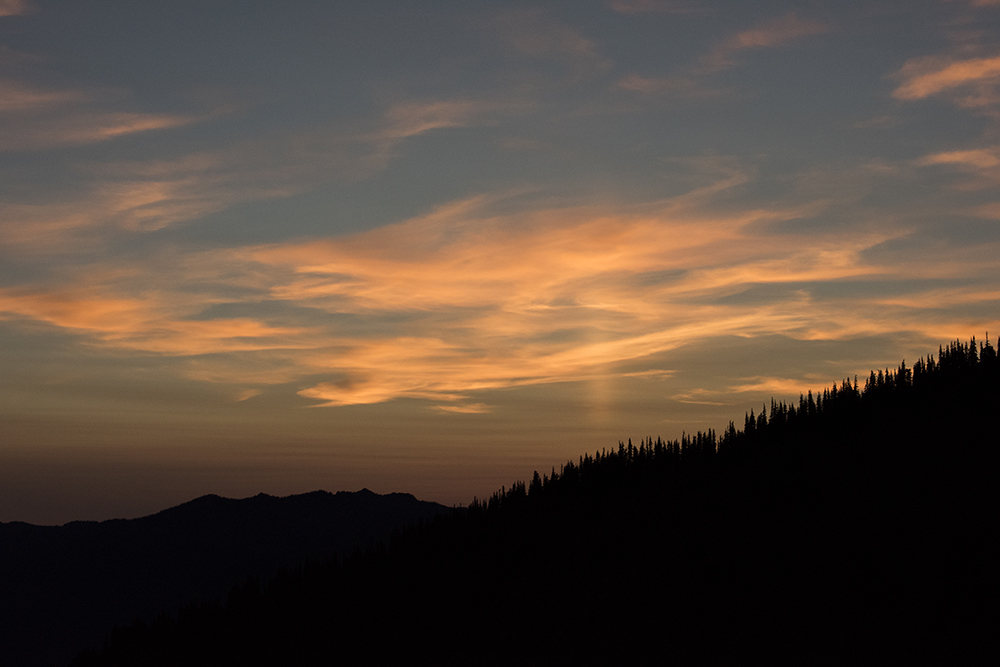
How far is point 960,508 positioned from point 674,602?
5062 cm

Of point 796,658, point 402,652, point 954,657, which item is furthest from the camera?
point 402,652

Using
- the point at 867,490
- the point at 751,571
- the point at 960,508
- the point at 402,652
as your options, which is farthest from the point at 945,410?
the point at 402,652

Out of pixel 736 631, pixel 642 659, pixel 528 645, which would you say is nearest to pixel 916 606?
pixel 736 631

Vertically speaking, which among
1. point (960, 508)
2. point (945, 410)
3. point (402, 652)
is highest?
point (945, 410)

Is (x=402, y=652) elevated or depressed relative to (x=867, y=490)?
depressed

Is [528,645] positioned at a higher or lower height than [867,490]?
lower

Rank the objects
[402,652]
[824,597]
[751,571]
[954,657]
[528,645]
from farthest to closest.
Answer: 1. [402,652]
2. [528,645]
3. [751,571]
4. [824,597]
5. [954,657]

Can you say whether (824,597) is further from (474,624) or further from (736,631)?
(474,624)

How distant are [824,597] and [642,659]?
98.3ft

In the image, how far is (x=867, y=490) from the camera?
583ft

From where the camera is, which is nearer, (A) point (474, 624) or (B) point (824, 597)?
(B) point (824, 597)

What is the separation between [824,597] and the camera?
143 m

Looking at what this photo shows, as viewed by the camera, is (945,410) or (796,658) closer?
(796,658)

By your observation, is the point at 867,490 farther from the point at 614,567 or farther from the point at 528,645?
the point at 528,645
